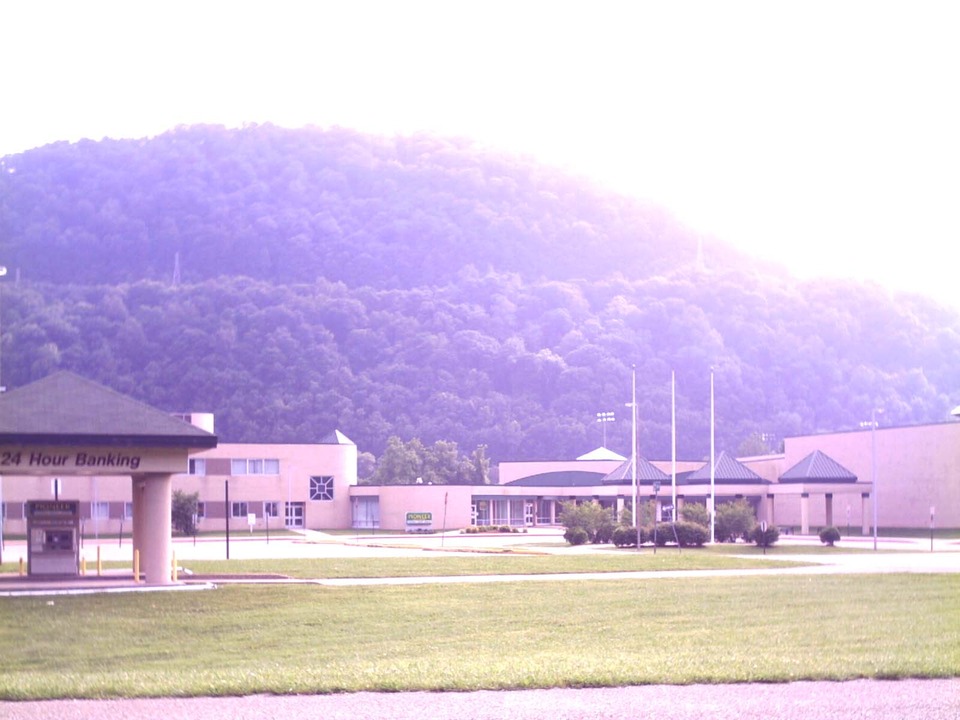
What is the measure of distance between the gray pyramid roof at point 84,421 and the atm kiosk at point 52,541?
3261 millimetres

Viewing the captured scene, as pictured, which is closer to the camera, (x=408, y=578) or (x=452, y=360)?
(x=408, y=578)

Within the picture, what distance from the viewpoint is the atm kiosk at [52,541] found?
32125 millimetres

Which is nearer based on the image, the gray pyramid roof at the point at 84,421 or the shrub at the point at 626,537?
the gray pyramid roof at the point at 84,421

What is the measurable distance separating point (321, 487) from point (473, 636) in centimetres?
7727

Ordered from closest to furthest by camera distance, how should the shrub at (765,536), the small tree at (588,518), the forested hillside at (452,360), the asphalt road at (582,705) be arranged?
the asphalt road at (582,705) < the shrub at (765,536) < the small tree at (588,518) < the forested hillside at (452,360)

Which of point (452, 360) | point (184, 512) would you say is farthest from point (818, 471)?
point (452, 360)

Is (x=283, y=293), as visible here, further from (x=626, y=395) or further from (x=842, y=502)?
(x=842, y=502)

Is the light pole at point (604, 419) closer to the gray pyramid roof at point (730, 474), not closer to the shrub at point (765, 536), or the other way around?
the gray pyramid roof at point (730, 474)

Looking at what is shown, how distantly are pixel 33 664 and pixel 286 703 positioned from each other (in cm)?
623

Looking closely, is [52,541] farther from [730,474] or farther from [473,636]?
[730,474]

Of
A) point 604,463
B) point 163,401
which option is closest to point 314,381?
point 163,401

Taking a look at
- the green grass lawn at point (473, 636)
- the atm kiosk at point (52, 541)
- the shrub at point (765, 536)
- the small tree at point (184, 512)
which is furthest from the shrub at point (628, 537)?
the small tree at point (184, 512)

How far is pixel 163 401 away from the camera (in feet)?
502

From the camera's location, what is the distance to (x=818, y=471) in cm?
8506
